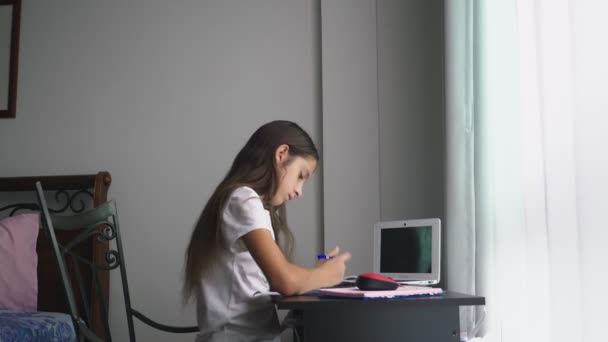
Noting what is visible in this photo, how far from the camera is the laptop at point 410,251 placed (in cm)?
176

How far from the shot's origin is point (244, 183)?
146 cm

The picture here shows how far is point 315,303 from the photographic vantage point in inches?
45.9

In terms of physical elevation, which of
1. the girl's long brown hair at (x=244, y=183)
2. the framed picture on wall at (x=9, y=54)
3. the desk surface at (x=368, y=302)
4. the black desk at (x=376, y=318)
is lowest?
the black desk at (x=376, y=318)

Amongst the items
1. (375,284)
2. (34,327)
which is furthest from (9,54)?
(375,284)

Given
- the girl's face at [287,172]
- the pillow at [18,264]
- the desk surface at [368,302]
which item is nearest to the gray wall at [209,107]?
the pillow at [18,264]

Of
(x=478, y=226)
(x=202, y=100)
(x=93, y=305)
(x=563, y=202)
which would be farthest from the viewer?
(x=202, y=100)

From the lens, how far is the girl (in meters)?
1.31

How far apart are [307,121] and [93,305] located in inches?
43.0

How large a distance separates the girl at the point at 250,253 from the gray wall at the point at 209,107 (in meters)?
0.97

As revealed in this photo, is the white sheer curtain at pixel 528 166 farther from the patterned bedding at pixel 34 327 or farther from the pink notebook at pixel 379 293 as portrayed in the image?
Result: the patterned bedding at pixel 34 327

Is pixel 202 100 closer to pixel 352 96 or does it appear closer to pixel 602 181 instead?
pixel 352 96

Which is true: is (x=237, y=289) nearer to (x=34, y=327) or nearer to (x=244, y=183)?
(x=244, y=183)

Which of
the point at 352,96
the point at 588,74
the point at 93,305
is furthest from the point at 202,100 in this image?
the point at 588,74

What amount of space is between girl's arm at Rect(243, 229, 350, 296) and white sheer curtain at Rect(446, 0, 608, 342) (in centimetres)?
46
